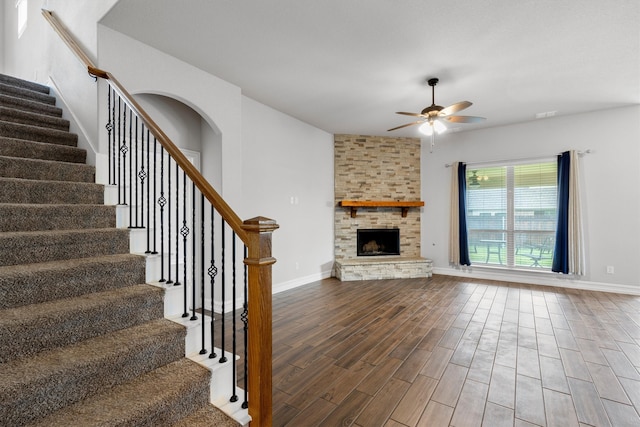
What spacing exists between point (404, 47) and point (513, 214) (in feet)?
13.6

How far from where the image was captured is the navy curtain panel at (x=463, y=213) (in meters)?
5.90

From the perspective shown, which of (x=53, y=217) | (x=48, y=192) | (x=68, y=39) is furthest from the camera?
(x=68, y=39)

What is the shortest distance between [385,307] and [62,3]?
5.37 metres

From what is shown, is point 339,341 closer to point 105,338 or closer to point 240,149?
point 105,338

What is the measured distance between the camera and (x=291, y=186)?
5.10 meters

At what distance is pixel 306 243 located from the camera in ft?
17.7

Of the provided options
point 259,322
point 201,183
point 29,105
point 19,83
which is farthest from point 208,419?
point 19,83

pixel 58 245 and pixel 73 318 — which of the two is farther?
pixel 58 245

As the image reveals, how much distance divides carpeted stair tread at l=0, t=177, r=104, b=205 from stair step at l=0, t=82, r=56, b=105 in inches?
68.3

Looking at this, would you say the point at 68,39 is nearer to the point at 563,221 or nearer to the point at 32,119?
the point at 32,119

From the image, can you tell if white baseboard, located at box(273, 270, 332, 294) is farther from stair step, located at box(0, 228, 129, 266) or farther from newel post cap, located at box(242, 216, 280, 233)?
newel post cap, located at box(242, 216, 280, 233)

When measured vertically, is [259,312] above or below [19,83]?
below

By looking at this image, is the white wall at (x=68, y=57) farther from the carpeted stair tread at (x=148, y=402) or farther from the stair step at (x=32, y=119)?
the carpeted stair tread at (x=148, y=402)

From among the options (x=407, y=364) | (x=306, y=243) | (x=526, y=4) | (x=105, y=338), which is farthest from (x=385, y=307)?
(x=526, y=4)
